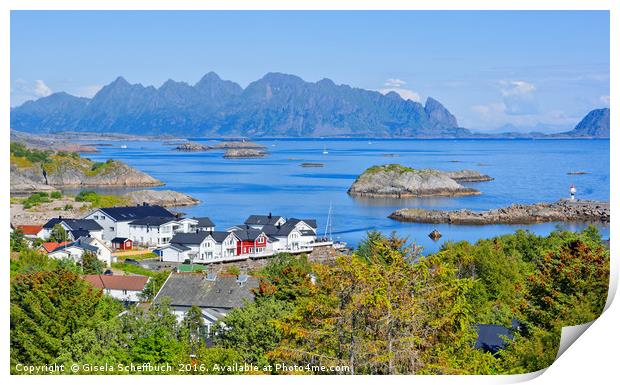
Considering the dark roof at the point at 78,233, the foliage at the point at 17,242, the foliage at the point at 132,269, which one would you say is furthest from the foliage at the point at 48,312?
the dark roof at the point at 78,233

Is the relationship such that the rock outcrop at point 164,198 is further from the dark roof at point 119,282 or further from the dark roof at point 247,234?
the dark roof at point 119,282

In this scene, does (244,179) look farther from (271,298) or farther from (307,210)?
(271,298)

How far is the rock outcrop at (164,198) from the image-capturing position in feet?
48.9

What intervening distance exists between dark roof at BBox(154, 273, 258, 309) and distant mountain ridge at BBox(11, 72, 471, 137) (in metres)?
28.2

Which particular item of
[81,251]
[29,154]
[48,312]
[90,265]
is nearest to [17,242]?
[81,251]

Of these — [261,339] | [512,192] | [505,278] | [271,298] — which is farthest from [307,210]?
[261,339]

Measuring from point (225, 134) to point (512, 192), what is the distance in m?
29.5

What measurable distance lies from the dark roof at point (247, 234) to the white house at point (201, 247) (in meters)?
0.13

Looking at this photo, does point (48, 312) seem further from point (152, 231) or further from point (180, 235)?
point (152, 231)

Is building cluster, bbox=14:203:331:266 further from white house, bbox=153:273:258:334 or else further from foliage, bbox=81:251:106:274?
white house, bbox=153:273:258:334

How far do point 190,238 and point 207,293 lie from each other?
424 centimetres

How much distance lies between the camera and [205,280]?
480 cm

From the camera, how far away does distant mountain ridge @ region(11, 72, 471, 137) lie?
119 feet
